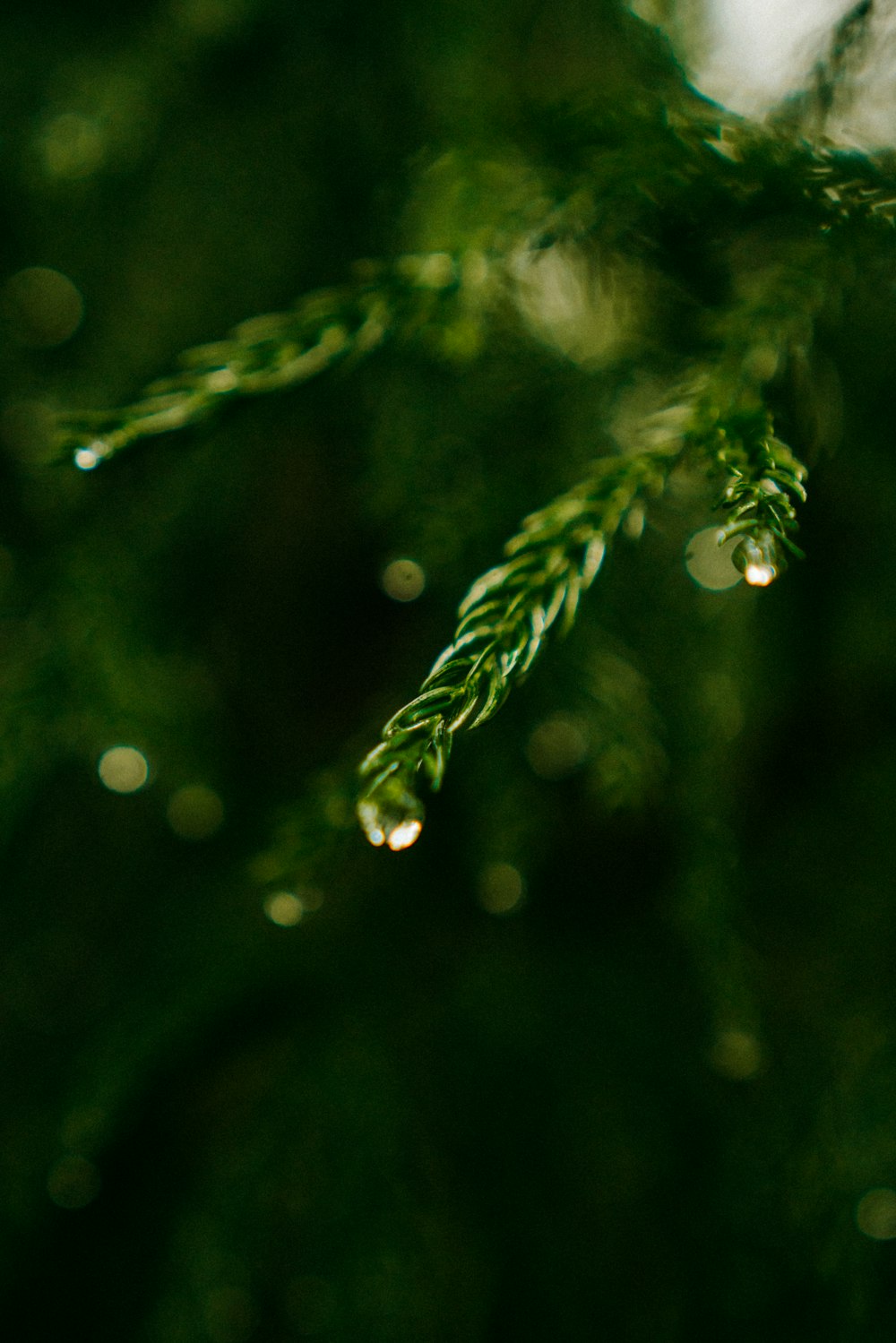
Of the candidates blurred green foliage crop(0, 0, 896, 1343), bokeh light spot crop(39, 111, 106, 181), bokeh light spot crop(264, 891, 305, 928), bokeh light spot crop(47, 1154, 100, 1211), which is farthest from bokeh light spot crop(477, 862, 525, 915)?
bokeh light spot crop(39, 111, 106, 181)

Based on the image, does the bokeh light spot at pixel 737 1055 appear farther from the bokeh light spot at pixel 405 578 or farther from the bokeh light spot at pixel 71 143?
the bokeh light spot at pixel 71 143

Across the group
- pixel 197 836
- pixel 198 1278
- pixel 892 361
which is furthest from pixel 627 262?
pixel 198 1278

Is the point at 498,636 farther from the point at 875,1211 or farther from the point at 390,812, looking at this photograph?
the point at 875,1211

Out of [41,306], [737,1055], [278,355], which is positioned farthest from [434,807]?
[41,306]

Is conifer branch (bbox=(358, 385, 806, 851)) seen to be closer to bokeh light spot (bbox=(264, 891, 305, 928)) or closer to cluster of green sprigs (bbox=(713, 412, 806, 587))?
cluster of green sprigs (bbox=(713, 412, 806, 587))

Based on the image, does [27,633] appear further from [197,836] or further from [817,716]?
[817,716]

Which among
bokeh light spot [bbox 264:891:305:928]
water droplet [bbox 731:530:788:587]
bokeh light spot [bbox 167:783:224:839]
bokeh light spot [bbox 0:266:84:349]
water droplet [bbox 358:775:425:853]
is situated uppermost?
bokeh light spot [bbox 0:266:84:349]
